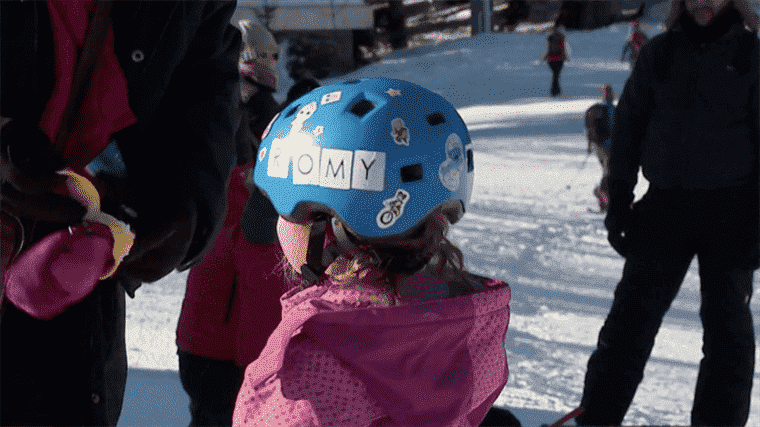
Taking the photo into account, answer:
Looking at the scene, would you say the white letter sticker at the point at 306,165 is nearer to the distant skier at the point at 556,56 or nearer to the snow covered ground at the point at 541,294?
the snow covered ground at the point at 541,294

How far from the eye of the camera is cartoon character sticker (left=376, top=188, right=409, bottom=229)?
1.88m

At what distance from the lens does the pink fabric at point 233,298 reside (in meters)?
3.26

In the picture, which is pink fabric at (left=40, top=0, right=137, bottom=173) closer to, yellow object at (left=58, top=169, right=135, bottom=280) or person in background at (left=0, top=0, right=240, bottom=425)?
person in background at (left=0, top=0, right=240, bottom=425)

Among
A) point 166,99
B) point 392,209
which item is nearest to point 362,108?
point 392,209

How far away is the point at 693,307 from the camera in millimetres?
5348

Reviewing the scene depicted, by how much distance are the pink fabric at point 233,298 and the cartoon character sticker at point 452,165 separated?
1315 millimetres

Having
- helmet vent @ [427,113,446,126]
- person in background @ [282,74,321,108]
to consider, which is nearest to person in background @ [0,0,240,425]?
helmet vent @ [427,113,446,126]

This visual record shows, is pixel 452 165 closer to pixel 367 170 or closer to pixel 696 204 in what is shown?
pixel 367 170

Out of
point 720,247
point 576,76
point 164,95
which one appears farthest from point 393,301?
point 576,76

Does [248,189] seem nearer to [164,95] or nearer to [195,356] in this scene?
[195,356]

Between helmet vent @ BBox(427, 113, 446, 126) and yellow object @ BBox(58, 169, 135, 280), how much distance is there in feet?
2.37

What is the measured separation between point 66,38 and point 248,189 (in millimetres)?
1694

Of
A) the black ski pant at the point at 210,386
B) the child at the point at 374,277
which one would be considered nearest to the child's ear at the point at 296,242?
the child at the point at 374,277

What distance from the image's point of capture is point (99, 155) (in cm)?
A: 189
